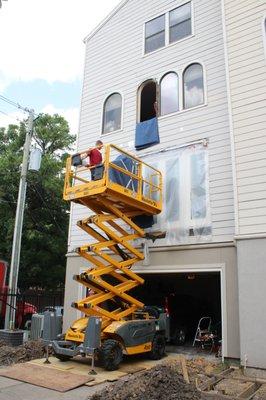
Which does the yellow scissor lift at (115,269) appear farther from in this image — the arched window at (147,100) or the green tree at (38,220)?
the green tree at (38,220)

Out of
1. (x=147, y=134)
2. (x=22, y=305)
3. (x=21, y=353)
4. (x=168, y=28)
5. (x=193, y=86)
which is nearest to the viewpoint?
(x=21, y=353)

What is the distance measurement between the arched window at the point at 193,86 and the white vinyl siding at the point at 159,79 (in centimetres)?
22

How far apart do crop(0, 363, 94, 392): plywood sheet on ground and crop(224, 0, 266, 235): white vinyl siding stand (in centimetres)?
465

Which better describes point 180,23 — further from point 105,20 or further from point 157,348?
point 157,348

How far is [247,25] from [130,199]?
5.44 metres

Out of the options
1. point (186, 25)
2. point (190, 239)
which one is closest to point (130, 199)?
point (190, 239)

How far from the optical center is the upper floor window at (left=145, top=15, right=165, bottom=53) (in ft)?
43.1

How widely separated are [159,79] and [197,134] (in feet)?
9.19

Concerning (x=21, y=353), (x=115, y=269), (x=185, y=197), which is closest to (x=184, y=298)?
(x=185, y=197)

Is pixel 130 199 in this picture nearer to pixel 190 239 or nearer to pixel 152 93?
pixel 190 239

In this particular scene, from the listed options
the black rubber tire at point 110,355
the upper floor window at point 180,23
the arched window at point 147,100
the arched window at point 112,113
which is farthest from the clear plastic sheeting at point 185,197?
the upper floor window at point 180,23

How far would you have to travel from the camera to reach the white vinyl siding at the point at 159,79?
10.2 m

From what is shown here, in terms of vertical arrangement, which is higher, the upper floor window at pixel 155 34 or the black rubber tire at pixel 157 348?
the upper floor window at pixel 155 34

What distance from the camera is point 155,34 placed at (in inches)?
526
